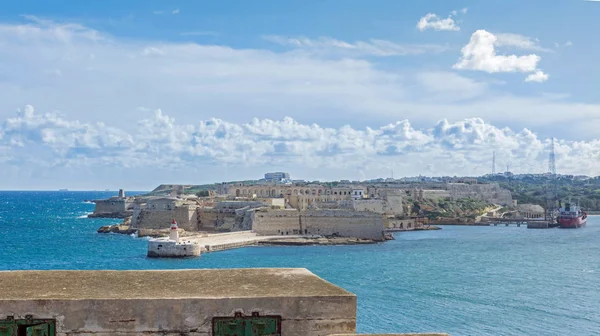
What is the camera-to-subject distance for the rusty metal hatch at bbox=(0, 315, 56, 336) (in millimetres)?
4223

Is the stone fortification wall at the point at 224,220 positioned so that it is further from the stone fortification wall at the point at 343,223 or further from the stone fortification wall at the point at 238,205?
the stone fortification wall at the point at 343,223

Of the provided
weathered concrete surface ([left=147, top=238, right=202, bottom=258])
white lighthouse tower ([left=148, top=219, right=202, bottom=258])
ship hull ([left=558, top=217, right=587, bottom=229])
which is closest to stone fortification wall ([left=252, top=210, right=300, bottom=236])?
white lighthouse tower ([left=148, top=219, right=202, bottom=258])

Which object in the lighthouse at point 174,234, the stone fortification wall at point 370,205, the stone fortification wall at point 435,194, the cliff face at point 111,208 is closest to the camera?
the lighthouse at point 174,234

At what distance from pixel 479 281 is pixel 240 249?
17.0 meters

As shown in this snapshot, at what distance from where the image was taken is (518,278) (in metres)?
29.6

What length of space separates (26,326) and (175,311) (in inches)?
36.5

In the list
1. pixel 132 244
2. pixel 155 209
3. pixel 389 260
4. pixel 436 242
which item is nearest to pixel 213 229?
pixel 155 209

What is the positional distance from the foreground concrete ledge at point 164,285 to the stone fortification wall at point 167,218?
158 feet

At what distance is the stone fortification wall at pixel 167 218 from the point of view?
53.3 metres

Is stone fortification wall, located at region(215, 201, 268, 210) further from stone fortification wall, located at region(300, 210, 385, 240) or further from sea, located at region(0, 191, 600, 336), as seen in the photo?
sea, located at region(0, 191, 600, 336)

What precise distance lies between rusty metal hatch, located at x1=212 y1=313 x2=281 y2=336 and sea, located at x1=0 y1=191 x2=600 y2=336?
14075mm

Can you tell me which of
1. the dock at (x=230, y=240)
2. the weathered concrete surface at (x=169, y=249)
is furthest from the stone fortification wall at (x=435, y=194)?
the weathered concrete surface at (x=169, y=249)

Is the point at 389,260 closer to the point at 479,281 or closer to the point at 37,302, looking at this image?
the point at 479,281

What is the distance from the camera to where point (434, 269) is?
32344 mm
